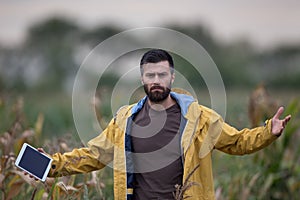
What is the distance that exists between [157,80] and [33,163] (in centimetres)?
96

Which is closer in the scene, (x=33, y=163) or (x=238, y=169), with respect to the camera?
(x=33, y=163)

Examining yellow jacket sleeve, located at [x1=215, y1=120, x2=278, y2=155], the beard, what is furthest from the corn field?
yellow jacket sleeve, located at [x1=215, y1=120, x2=278, y2=155]

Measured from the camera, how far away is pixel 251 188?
7.00 meters

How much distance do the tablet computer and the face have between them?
0.79 m

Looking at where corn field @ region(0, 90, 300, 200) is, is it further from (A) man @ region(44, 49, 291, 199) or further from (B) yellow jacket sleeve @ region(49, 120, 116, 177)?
(A) man @ region(44, 49, 291, 199)

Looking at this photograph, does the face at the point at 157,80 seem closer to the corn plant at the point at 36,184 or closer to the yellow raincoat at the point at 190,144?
the yellow raincoat at the point at 190,144

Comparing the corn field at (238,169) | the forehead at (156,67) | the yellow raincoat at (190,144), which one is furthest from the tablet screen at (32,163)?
the corn field at (238,169)

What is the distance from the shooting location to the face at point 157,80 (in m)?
4.53

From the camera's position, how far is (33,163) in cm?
448

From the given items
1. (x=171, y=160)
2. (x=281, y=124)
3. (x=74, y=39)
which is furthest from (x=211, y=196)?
(x=74, y=39)

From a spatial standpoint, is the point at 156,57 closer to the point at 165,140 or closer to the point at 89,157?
the point at 165,140

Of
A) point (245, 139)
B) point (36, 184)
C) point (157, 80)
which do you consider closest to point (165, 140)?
point (157, 80)

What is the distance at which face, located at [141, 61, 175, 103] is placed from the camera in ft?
14.9

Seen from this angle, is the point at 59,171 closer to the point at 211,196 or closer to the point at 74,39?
the point at 211,196
